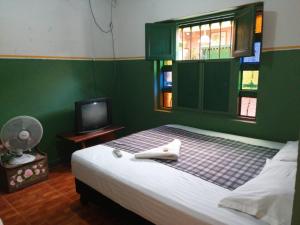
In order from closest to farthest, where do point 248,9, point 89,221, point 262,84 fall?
point 89,221
point 248,9
point 262,84

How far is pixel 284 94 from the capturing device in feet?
8.38

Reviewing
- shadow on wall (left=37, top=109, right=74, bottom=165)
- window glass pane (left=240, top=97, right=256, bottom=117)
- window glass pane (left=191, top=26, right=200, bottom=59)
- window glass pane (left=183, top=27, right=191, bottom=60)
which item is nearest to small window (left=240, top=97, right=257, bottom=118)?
window glass pane (left=240, top=97, right=256, bottom=117)

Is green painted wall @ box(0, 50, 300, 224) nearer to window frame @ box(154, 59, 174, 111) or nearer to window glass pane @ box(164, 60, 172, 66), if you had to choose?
window frame @ box(154, 59, 174, 111)

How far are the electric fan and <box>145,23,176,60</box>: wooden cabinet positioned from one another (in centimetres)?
186

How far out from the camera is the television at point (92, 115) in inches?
129

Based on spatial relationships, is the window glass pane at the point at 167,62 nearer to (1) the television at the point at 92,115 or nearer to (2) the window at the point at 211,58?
(2) the window at the point at 211,58

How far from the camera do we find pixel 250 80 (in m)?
2.89

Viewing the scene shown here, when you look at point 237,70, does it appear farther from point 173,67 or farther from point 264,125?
point 173,67

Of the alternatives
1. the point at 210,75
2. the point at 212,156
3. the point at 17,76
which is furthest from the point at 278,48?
the point at 17,76

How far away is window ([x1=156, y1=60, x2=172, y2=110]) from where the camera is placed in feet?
12.2

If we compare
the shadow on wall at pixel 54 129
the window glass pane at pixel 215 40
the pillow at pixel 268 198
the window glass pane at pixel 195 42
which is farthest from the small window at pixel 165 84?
the pillow at pixel 268 198

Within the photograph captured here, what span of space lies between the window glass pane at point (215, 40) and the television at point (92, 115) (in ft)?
5.84

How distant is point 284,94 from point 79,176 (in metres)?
2.43

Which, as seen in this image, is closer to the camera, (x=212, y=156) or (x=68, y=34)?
(x=212, y=156)
